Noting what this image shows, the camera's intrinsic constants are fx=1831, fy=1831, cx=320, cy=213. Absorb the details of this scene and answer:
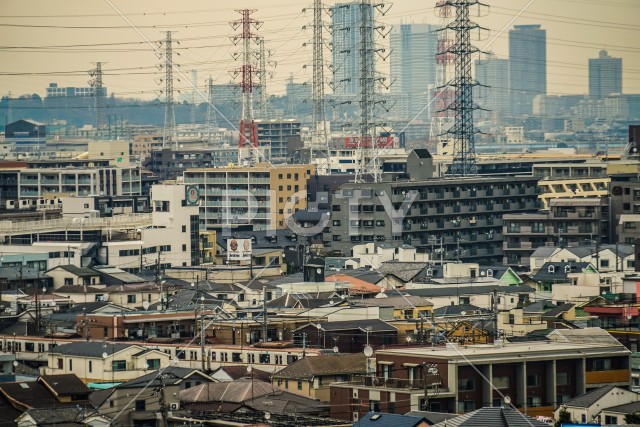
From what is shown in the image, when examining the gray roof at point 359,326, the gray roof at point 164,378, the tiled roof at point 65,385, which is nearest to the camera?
the gray roof at point 164,378

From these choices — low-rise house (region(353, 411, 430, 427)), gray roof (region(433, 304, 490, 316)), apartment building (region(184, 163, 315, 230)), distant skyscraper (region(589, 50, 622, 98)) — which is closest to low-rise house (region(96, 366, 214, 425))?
low-rise house (region(353, 411, 430, 427))

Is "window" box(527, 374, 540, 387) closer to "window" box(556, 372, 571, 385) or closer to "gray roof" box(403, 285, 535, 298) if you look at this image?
"window" box(556, 372, 571, 385)

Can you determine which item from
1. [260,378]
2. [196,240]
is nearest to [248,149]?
[196,240]

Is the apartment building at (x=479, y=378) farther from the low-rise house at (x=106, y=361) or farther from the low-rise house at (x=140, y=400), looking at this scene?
the low-rise house at (x=106, y=361)

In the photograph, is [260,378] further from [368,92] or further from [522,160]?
[522,160]

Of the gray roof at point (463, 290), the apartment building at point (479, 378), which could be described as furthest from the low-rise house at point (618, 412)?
the gray roof at point (463, 290)

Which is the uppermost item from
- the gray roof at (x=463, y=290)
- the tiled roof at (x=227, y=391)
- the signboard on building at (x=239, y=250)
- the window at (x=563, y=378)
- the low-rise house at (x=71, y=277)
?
the signboard on building at (x=239, y=250)

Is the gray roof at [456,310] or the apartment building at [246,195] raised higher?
the apartment building at [246,195]

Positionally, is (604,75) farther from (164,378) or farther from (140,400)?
(140,400)
